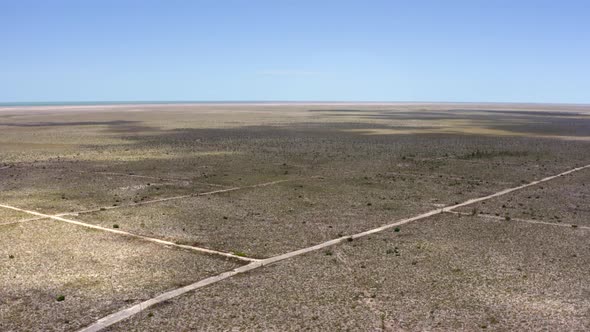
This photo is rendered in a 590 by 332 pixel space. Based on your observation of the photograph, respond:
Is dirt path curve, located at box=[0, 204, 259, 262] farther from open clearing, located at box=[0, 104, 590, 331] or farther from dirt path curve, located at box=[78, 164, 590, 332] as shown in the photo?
dirt path curve, located at box=[78, 164, 590, 332]

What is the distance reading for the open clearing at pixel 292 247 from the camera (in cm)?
1217

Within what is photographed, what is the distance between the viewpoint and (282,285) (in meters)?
13.9

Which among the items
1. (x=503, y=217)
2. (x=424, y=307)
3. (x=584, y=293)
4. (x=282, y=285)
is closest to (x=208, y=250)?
(x=282, y=285)

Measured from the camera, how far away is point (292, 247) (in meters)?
17.5

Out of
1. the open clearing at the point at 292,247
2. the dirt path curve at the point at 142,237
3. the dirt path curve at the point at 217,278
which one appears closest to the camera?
the dirt path curve at the point at 217,278

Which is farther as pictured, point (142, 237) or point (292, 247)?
point (142, 237)

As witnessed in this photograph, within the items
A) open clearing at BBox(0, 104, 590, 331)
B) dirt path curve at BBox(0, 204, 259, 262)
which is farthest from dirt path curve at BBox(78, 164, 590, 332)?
dirt path curve at BBox(0, 204, 259, 262)

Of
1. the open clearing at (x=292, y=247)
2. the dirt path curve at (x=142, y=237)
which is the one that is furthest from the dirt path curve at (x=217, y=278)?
the dirt path curve at (x=142, y=237)

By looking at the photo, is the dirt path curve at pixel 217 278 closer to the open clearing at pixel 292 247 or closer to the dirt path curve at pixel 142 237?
the open clearing at pixel 292 247

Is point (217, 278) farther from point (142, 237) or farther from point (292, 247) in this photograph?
point (142, 237)

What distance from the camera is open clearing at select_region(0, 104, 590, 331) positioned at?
12.2 meters

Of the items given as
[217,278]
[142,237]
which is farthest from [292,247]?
[142,237]

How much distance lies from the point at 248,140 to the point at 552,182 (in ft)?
108

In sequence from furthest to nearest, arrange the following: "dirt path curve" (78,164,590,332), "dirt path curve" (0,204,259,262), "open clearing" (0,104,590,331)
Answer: "dirt path curve" (0,204,259,262), "open clearing" (0,104,590,331), "dirt path curve" (78,164,590,332)
